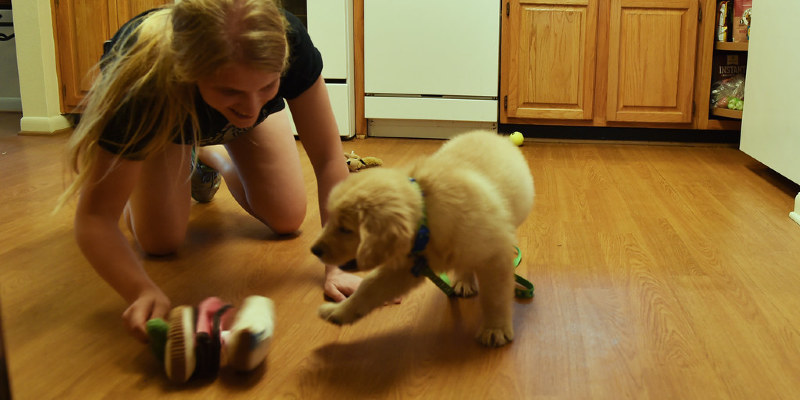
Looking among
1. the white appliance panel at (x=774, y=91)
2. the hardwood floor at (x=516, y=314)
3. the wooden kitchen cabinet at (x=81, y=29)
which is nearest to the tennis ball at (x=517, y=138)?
the white appliance panel at (x=774, y=91)

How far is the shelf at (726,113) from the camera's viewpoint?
3.28m

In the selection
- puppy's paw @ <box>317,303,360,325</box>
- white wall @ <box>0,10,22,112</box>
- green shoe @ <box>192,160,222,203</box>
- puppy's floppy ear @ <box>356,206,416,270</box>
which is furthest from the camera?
white wall @ <box>0,10,22,112</box>

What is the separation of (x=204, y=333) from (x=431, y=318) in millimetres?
472

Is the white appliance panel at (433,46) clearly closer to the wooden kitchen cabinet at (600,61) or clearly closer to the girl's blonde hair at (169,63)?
the wooden kitchen cabinet at (600,61)

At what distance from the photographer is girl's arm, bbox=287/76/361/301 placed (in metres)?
1.56

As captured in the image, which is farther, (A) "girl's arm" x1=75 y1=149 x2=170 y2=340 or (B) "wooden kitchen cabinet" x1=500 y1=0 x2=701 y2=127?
(B) "wooden kitchen cabinet" x1=500 y1=0 x2=701 y2=127

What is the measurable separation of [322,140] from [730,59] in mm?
2742

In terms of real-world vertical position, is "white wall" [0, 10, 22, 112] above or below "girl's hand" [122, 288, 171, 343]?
above

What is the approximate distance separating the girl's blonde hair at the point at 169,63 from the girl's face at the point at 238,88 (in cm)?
1

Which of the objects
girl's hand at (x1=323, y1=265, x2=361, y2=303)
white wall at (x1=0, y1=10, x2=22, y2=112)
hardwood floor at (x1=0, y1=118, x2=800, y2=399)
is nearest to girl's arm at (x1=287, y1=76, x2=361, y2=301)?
girl's hand at (x1=323, y1=265, x2=361, y2=303)

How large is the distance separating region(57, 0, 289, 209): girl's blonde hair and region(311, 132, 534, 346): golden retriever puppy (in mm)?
277

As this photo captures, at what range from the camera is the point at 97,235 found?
1274 millimetres

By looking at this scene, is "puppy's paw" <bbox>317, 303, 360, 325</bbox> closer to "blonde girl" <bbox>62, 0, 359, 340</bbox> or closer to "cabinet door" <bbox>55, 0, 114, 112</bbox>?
"blonde girl" <bbox>62, 0, 359, 340</bbox>

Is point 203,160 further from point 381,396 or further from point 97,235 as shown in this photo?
point 381,396
